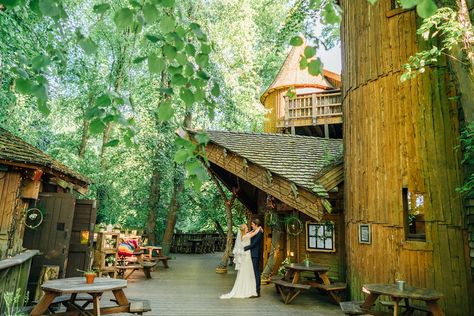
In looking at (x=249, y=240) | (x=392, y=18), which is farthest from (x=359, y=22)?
(x=249, y=240)

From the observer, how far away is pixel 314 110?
15.2 metres

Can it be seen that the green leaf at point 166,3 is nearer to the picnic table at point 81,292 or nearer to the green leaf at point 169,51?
the green leaf at point 169,51

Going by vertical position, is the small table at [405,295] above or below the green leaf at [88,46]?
below

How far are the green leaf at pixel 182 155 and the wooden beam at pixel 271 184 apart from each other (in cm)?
689

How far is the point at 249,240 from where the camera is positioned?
9336mm

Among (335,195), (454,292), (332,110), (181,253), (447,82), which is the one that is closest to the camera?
(454,292)

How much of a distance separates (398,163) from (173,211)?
12761mm

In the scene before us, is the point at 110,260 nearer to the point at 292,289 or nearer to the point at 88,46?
the point at 292,289

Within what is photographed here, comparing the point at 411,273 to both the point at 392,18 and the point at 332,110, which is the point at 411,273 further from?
the point at 332,110

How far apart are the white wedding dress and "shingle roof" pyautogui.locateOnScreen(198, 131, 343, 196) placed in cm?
213

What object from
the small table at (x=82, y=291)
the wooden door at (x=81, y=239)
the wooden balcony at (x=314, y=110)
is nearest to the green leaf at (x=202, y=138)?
the small table at (x=82, y=291)

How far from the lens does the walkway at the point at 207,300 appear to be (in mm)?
7164

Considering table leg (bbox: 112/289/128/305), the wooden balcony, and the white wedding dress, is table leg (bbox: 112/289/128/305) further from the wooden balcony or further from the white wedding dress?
the wooden balcony

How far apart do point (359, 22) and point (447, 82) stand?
269 cm
